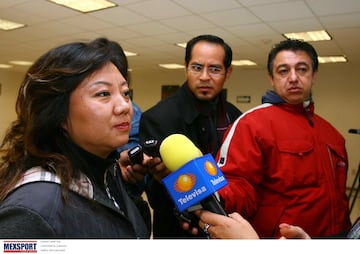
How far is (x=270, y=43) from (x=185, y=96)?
11.1ft

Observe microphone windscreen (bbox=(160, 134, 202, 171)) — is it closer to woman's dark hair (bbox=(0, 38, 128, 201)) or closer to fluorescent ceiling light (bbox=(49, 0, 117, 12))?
woman's dark hair (bbox=(0, 38, 128, 201))

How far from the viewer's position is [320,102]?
20.5 ft

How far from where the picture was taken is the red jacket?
3.42ft

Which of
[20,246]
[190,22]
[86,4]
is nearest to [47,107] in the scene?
[20,246]

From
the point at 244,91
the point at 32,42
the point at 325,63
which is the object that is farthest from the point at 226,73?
the point at 244,91

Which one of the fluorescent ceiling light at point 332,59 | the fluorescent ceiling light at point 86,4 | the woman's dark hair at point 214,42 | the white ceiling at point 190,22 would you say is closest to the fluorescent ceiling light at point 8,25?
the white ceiling at point 190,22

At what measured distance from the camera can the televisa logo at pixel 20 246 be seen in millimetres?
603

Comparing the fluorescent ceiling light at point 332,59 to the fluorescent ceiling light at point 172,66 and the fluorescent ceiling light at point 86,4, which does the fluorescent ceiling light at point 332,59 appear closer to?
the fluorescent ceiling light at point 172,66

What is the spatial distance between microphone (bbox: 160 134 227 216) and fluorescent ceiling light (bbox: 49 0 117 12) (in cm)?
271

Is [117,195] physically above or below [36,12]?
below

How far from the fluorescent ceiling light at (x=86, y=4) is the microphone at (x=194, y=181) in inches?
107

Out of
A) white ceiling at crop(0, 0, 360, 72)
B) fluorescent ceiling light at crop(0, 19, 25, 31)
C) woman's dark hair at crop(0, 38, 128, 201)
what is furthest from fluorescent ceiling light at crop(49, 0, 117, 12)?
woman's dark hair at crop(0, 38, 128, 201)

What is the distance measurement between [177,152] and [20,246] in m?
0.37

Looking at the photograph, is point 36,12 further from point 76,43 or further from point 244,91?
point 244,91
